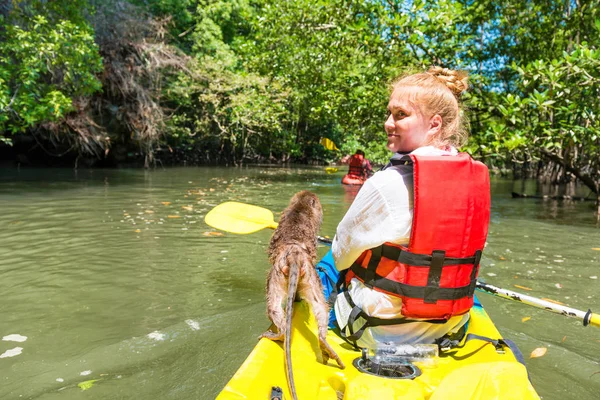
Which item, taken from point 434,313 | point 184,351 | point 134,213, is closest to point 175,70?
point 134,213

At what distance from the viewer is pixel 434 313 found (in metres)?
2.10

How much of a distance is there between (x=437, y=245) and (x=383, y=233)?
0.25 m

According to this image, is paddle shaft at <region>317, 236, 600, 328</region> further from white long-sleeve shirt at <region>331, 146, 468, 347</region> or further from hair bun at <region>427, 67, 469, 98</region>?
hair bun at <region>427, 67, 469, 98</region>

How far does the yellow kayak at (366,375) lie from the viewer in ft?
5.61

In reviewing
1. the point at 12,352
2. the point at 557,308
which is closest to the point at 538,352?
the point at 557,308

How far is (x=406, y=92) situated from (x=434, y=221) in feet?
2.06

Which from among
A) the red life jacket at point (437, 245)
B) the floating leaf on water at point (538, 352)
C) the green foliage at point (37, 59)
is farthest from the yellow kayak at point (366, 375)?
the green foliage at point (37, 59)

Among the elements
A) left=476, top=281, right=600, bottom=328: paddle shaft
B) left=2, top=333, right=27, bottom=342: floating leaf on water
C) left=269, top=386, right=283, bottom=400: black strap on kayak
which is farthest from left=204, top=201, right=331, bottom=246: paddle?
left=269, top=386, right=283, bottom=400: black strap on kayak

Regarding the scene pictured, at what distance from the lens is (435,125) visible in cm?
219

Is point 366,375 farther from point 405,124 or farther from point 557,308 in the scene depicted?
point 557,308

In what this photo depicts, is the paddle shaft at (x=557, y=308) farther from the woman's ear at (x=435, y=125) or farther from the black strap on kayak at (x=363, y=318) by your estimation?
the woman's ear at (x=435, y=125)

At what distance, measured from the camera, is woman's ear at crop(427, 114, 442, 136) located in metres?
2.17

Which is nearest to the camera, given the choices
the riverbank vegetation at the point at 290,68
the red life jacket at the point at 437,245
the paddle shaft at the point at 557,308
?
the red life jacket at the point at 437,245

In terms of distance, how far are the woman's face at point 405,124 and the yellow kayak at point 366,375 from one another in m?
1.03
